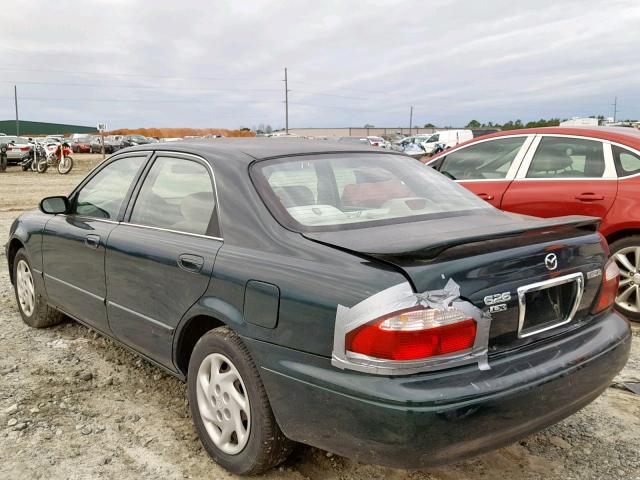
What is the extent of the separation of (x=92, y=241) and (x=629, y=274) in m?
4.18

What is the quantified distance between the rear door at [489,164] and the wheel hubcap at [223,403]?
337cm

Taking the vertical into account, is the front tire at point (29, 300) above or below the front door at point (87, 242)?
below

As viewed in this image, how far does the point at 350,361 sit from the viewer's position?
7.14 feet

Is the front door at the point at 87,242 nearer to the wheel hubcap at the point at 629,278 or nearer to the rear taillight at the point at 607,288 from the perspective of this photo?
the rear taillight at the point at 607,288

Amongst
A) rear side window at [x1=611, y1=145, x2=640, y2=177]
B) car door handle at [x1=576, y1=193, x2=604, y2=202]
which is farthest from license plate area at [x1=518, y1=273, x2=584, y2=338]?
rear side window at [x1=611, y1=145, x2=640, y2=177]

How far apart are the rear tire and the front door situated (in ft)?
12.6

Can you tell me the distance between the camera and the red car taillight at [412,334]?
6.94ft

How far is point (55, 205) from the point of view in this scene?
419 cm

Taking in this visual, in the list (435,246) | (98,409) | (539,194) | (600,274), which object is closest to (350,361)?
(435,246)

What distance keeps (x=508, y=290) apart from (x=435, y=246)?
0.36 meters

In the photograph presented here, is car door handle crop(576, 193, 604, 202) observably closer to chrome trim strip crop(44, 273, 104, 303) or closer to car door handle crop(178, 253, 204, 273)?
car door handle crop(178, 253, 204, 273)

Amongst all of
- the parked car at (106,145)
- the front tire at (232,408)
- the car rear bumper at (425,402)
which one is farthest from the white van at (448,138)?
the car rear bumper at (425,402)

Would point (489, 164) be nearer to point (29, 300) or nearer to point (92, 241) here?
point (92, 241)

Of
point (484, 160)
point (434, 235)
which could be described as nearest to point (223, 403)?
point (434, 235)
